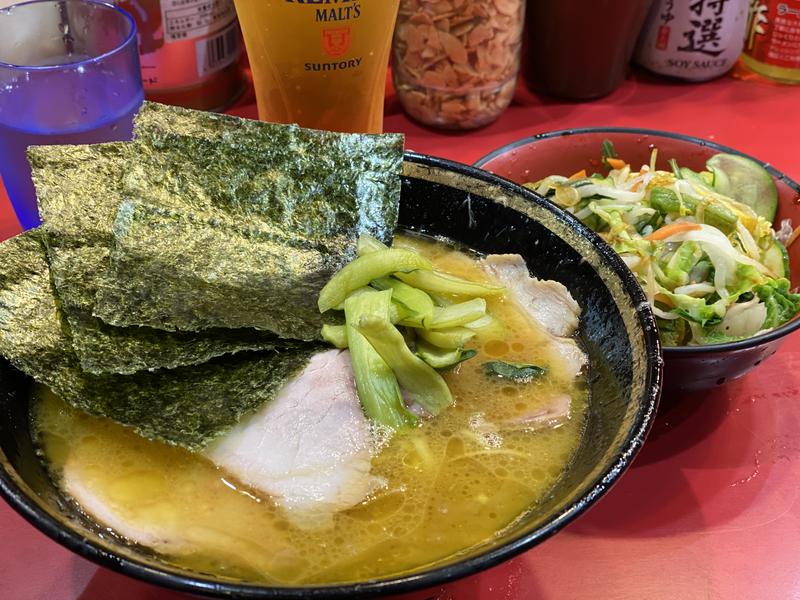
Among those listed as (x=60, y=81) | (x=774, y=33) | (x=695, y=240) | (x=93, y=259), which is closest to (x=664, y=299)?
(x=695, y=240)

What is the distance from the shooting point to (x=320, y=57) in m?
1.31

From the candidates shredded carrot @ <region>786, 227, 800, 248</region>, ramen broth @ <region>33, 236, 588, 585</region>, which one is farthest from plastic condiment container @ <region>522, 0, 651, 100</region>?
ramen broth @ <region>33, 236, 588, 585</region>

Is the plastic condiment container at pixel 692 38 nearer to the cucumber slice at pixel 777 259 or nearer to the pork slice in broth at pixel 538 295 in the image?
the cucumber slice at pixel 777 259

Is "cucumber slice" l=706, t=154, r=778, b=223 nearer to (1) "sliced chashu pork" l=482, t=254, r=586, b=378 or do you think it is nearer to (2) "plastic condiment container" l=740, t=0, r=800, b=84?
(1) "sliced chashu pork" l=482, t=254, r=586, b=378

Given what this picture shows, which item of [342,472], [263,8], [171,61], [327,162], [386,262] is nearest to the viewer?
[342,472]

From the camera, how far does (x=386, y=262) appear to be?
985 millimetres

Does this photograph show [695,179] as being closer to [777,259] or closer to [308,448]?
[777,259]

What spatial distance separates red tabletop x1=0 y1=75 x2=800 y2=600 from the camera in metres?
0.95

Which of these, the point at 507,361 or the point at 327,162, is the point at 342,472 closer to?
the point at 507,361

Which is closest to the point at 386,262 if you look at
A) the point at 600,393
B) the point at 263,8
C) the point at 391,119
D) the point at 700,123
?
the point at 600,393

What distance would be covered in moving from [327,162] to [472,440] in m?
0.45

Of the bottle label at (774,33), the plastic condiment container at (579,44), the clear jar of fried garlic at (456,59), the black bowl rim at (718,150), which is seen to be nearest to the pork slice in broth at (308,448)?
the black bowl rim at (718,150)

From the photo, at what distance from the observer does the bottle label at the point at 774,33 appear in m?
1.93

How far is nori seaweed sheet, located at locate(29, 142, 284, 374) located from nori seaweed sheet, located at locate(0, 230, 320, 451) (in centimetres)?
2
